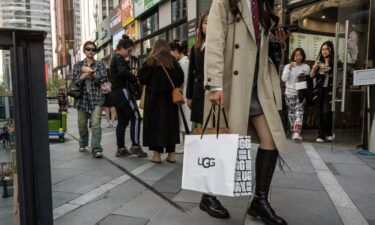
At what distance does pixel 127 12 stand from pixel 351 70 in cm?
1531

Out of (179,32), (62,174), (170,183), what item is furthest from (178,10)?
(170,183)

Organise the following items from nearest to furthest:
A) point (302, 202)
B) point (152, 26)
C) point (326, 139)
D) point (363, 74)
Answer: point (302, 202), point (363, 74), point (326, 139), point (152, 26)

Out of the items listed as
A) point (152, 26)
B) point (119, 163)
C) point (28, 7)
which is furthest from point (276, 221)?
point (152, 26)

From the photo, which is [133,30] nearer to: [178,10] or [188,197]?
[178,10]

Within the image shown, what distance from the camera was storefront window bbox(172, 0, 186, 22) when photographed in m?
12.1

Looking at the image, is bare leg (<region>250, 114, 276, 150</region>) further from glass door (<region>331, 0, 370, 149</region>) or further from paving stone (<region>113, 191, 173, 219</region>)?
glass door (<region>331, 0, 370, 149</region>)

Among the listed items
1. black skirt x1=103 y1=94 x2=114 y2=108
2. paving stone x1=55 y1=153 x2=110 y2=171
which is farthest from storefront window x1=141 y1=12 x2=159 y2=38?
paving stone x1=55 y1=153 x2=110 y2=171

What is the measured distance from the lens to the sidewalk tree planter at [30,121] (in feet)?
6.84

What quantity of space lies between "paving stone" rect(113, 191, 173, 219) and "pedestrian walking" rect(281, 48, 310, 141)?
4302 mm

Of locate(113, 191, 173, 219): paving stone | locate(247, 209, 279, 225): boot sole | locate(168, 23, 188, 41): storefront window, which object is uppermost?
locate(168, 23, 188, 41): storefront window

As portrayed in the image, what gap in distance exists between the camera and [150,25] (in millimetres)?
16234

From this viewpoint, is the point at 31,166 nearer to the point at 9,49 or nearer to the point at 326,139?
the point at 9,49

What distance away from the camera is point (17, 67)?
2.08m

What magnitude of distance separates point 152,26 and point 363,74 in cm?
1149
